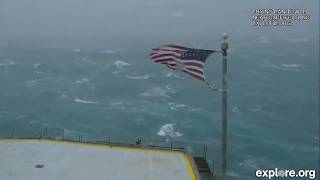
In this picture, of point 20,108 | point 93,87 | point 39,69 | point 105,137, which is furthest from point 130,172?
point 39,69

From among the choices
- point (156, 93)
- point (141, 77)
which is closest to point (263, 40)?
point (141, 77)

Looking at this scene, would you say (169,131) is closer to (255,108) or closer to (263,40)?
(255,108)

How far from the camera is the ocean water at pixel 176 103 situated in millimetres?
69569

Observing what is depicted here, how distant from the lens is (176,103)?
89125 millimetres

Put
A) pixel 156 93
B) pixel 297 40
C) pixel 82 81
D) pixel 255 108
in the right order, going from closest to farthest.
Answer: pixel 255 108 → pixel 156 93 → pixel 82 81 → pixel 297 40

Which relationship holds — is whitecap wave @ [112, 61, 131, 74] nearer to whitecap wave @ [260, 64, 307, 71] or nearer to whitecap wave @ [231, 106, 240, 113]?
whitecap wave @ [260, 64, 307, 71]

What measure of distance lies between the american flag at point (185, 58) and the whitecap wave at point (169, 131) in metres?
45.8

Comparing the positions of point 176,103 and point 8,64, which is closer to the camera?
point 176,103

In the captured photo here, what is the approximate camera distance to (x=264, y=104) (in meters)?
89.1

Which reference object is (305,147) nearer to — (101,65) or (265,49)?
(101,65)

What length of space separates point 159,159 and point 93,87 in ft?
234

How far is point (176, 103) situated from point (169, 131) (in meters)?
16.2

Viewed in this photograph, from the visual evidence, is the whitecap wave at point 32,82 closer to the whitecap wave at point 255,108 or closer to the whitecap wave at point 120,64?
the whitecap wave at point 120,64

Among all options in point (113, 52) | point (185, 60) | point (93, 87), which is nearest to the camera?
point (185, 60)
